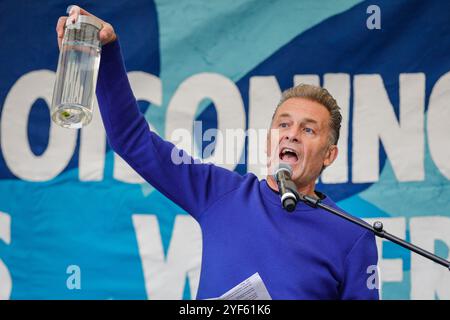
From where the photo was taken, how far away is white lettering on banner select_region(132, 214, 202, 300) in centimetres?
339

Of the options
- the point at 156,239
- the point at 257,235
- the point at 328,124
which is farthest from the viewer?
the point at 156,239

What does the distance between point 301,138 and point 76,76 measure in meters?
0.69

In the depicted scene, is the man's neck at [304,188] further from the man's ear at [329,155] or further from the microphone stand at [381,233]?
the microphone stand at [381,233]

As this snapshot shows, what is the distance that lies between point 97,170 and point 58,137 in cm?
20

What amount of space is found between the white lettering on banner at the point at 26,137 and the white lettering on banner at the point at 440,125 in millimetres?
1339

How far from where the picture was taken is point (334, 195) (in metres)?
3.41

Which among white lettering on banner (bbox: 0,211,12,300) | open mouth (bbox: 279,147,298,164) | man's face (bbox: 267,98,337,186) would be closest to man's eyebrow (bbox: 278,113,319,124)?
man's face (bbox: 267,98,337,186)

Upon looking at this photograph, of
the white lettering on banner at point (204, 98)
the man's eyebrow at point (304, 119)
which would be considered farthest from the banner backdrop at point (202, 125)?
the man's eyebrow at point (304, 119)

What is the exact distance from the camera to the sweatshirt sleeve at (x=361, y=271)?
240 cm

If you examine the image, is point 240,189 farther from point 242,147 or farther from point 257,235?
point 242,147

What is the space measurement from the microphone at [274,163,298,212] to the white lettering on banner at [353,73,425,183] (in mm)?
1187

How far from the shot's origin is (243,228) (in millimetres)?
2439

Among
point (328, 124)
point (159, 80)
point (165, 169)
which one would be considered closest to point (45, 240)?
point (159, 80)

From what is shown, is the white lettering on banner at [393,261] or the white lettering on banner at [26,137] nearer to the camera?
the white lettering on banner at [393,261]
